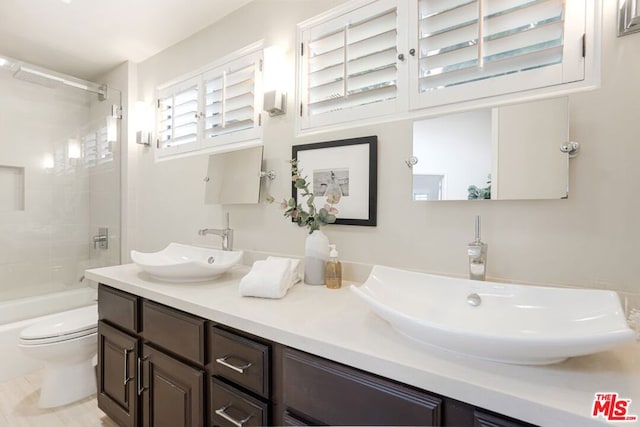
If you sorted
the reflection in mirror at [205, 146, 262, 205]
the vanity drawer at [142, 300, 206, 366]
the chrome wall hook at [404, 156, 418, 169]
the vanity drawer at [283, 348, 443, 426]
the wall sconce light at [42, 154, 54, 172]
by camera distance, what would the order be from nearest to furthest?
1. the vanity drawer at [283, 348, 443, 426]
2. the vanity drawer at [142, 300, 206, 366]
3. the chrome wall hook at [404, 156, 418, 169]
4. the reflection in mirror at [205, 146, 262, 205]
5. the wall sconce light at [42, 154, 54, 172]

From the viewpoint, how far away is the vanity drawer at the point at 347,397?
67 cm

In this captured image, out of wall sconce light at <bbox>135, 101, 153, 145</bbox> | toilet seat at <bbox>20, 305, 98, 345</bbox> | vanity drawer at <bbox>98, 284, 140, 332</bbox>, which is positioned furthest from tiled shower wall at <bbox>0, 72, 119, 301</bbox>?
vanity drawer at <bbox>98, 284, 140, 332</bbox>

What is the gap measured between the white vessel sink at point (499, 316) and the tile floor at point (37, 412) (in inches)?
72.0

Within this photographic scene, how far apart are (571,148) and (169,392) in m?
1.68

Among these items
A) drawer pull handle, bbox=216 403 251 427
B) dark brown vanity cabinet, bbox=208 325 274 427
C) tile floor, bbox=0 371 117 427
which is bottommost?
tile floor, bbox=0 371 117 427

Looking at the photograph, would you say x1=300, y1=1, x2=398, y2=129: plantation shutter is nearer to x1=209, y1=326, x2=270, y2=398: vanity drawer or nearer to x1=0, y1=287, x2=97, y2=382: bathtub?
x1=209, y1=326, x2=270, y2=398: vanity drawer

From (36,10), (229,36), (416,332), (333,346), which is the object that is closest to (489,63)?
(416,332)

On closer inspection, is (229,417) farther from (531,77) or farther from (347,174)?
(531,77)

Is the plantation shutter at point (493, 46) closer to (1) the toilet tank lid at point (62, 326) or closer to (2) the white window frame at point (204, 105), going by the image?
(2) the white window frame at point (204, 105)

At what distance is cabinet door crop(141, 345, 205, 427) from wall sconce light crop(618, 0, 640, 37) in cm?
174

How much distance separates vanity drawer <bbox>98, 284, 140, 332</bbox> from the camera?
1396 millimetres

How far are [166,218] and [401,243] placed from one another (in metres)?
1.82

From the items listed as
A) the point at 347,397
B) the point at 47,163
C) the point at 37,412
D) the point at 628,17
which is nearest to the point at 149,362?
the point at 347,397

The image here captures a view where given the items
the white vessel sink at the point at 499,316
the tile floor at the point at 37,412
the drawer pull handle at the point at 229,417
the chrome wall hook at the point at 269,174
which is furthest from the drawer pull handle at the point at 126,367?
the white vessel sink at the point at 499,316
